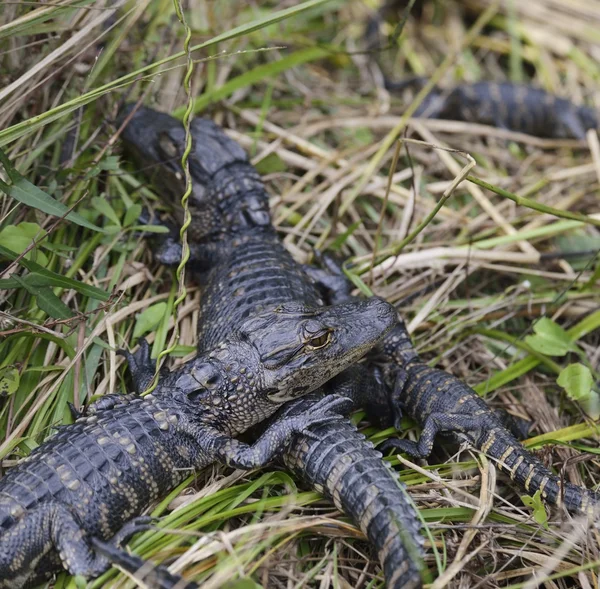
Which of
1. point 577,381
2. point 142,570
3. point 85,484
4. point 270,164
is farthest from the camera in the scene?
point 270,164

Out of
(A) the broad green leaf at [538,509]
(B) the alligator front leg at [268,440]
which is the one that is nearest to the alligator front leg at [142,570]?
(B) the alligator front leg at [268,440]

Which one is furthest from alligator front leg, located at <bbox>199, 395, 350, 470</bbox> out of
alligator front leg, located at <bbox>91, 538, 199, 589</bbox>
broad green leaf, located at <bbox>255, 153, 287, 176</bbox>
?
broad green leaf, located at <bbox>255, 153, 287, 176</bbox>

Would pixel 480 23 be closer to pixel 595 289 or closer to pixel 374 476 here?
pixel 595 289

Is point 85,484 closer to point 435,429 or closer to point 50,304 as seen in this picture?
point 50,304

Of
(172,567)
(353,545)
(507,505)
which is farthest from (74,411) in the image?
(507,505)

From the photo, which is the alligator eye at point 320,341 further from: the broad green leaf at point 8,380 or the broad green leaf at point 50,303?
the broad green leaf at point 8,380

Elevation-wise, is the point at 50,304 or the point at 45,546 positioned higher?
the point at 50,304

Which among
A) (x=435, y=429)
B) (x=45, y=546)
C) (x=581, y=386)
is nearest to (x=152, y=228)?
(x=45, y=546)
